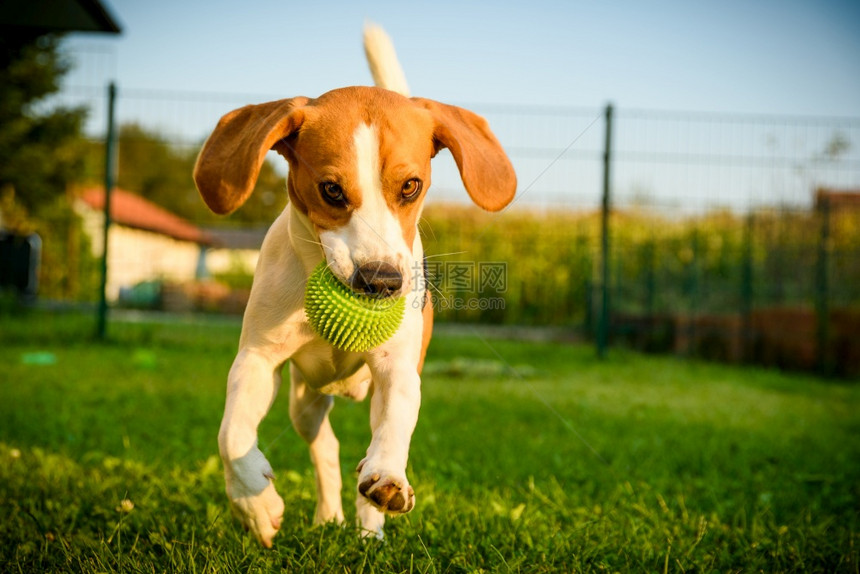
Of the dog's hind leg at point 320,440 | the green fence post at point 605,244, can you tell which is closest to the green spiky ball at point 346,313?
the dog's hind leg at point 320,440

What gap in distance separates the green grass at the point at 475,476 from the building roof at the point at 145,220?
466 centimetres

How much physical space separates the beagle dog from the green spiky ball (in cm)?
7

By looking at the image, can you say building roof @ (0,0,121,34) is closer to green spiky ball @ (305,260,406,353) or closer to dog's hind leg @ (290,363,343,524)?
dog's hind leg @ (290,363,343,524)

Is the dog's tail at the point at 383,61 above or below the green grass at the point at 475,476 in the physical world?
above

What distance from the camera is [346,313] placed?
2.49 m

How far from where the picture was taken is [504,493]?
373 centimetres

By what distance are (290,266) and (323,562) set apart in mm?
1027

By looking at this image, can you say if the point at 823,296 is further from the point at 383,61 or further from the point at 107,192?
the point at 107,192

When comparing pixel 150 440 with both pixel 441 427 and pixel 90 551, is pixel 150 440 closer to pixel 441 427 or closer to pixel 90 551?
pixel 441 427

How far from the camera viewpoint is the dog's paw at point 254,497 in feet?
7.95

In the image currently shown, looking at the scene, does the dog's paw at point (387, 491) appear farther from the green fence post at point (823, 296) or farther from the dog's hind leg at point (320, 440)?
the green fence post at point (823, 296)

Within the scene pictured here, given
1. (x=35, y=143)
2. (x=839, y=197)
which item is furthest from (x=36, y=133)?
(x=839, y=197)

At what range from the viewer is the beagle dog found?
2.43 meters

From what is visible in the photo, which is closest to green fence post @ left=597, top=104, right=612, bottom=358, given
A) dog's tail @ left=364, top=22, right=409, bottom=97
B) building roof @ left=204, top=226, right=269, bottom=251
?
building roof @ left=204, top=226, right=269, bottom=251
